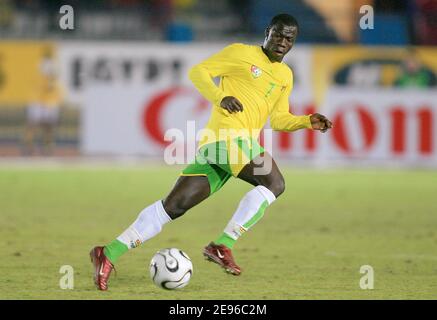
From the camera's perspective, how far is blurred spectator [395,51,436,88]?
818 inches

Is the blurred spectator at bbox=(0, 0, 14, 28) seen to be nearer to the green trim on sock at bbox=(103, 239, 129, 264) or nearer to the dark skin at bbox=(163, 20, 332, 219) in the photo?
the dark skin at bbox=(163, 20, 332, 219)

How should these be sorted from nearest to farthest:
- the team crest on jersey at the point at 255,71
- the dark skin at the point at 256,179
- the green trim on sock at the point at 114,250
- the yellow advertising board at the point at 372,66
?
the green trim on sock at the point at 114,250, the dark skin at the point at 256,179, the team crest on jersey at the point at 255,71, the yellow advertising board at the point at 372,66

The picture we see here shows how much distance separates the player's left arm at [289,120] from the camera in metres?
8.32

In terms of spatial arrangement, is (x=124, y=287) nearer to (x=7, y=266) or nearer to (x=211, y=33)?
(x=7, y=266)

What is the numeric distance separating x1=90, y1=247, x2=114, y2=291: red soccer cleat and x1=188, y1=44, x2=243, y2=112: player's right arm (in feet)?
4.84

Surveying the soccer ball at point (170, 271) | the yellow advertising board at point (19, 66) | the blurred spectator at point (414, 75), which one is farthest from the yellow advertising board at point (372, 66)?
the soccer ball at point (170, 271)

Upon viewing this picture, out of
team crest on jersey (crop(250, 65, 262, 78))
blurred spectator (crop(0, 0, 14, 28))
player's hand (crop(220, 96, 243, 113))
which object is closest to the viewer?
player's hand (crop(220, 96, 243, 113))

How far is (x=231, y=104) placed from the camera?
7.88 m

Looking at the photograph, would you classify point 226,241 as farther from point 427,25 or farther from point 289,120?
point 427,25

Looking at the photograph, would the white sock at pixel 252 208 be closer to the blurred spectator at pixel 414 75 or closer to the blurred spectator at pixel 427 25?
the blurred spectator at pixel 414 75

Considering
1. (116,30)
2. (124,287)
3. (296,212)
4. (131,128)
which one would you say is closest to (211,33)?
(116,30)

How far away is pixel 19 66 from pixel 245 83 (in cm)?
1401

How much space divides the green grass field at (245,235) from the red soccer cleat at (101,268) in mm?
90

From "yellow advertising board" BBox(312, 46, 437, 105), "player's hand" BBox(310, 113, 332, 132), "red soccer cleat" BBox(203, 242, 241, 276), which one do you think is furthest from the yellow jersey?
"yellow advertising board" BBox(312, 46, 437, 105)
